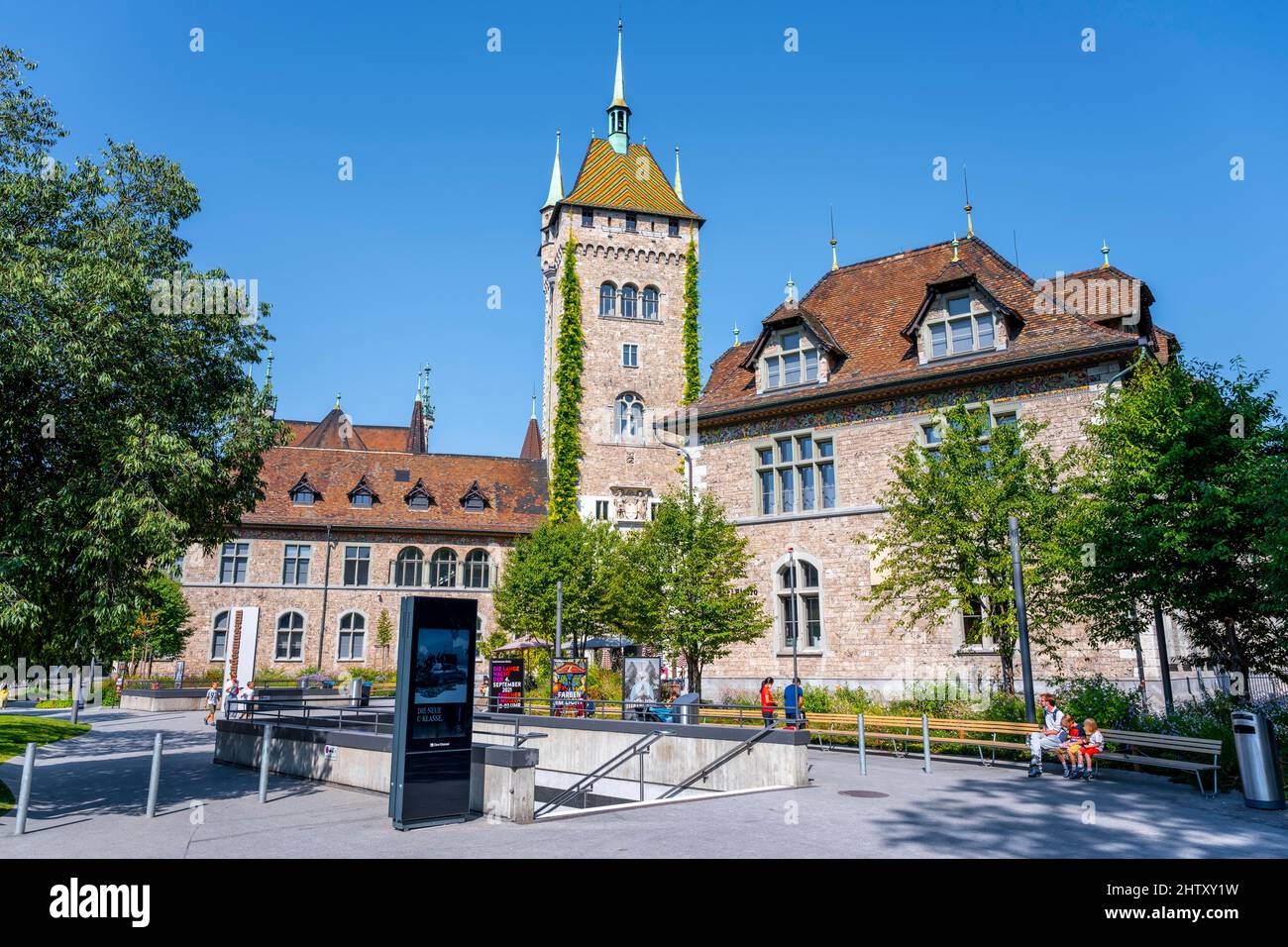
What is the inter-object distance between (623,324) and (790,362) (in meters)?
23.4

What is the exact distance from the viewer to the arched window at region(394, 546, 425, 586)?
1951 inches

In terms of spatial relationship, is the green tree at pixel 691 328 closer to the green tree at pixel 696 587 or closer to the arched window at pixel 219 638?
the green tree at pixel 696 587

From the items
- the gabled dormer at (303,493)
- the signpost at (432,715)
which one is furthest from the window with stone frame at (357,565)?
the signpost at (432,715)

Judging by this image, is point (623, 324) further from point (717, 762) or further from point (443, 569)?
point (717, 762)

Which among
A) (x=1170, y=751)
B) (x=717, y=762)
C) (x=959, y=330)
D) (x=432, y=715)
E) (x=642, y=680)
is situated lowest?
(x=717, y=762)

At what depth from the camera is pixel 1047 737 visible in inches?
590

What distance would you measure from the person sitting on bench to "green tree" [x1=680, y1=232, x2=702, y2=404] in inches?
1448

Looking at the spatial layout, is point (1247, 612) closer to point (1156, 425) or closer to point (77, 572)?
point (1156, 425)

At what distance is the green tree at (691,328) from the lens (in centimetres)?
5122

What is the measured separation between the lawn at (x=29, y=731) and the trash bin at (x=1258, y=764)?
70.6 feet

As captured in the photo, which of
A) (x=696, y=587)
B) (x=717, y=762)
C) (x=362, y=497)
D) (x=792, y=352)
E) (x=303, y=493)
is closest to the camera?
(x=717, y=762)

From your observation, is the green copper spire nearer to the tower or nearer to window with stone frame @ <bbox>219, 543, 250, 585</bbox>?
the tower

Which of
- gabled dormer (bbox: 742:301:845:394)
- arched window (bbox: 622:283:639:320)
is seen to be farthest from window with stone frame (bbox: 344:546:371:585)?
gabled dormer (bbox: 742:301:845:394)

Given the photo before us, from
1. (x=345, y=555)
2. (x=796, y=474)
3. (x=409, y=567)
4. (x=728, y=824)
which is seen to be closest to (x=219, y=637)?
(x=345, y=555)
